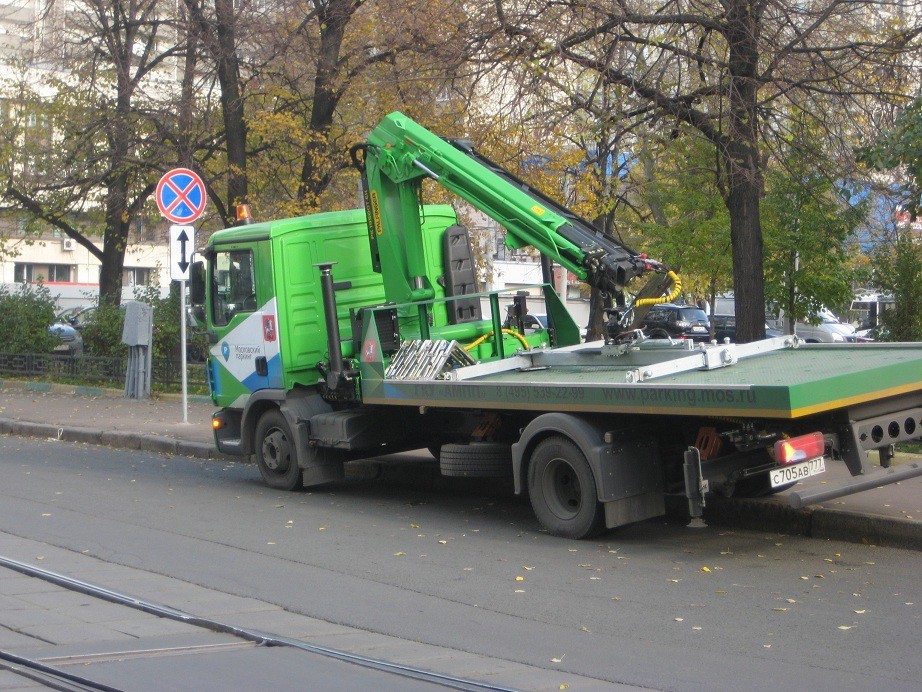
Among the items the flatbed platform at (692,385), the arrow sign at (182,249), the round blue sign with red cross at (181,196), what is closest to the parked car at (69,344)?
the arrow sign at (182,249)

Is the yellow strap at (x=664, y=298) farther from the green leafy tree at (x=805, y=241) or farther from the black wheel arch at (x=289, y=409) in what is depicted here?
the green leafy tree at (x=805, y=241)

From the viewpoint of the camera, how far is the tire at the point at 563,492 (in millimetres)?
8094

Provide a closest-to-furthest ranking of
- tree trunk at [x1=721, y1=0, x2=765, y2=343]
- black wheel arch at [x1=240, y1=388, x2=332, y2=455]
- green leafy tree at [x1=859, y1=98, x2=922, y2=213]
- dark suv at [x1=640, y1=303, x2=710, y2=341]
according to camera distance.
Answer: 1. green leafy tree at [x1=859, y1=98, x2=922, y2=213]
2. black wheel arch at [x1=240, y1=388, x2=332, y2=455]
3. tree trunk at [x1=721, y1=0, x2=765, y2=343]
4. dark suv at [x1=640, y1=303, x2=710, y2=341]

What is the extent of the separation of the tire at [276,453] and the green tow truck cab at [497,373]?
0.02 metres

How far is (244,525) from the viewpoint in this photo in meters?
9.23

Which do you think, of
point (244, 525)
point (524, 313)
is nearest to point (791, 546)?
point (524, 313)

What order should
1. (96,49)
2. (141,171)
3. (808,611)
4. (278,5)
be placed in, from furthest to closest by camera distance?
(141,171) → (96,49) → (278,5) → (808,611)

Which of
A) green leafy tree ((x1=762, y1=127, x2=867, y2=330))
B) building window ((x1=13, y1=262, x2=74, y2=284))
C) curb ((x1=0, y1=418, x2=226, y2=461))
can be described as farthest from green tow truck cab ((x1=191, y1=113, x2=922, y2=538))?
building window ((x1=13, y1=262, x2=74, y2=284))

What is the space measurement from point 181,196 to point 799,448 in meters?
10.3

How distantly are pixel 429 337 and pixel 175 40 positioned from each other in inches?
631

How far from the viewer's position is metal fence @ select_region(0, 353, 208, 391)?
21.0 metres

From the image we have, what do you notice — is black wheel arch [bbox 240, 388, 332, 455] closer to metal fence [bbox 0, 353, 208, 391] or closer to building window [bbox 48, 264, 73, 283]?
metal fence [bbox 0, 353, 208, 391]

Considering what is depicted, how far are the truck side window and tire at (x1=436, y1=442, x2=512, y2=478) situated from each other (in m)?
3.05

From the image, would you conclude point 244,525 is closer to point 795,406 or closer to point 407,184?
point 407,184
